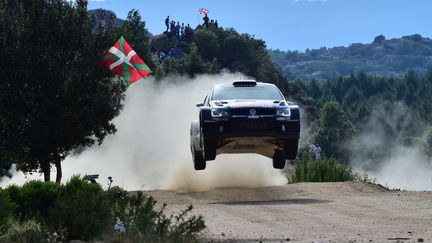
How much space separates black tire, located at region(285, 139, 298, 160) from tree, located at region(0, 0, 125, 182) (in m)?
17.0

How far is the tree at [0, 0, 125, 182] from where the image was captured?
108 feet

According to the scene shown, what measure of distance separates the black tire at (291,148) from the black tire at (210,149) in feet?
4.85

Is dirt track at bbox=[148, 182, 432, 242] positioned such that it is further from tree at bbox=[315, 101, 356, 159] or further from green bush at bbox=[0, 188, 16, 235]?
tree at bbox=[315, 101, 356, 159]

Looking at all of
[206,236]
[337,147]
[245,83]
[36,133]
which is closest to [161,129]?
[36,133]

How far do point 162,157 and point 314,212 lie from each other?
125 ft

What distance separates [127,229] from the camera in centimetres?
1298

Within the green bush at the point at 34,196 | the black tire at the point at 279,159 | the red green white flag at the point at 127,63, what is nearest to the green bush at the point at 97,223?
the green bush at the point at 34,196

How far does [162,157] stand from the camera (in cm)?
5769

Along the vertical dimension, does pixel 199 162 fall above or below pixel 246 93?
below

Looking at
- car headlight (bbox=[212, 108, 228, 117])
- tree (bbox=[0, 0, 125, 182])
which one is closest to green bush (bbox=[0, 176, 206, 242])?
car headlight (bbox=[212, 108, 228, 117])

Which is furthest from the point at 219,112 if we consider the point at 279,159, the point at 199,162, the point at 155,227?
the point at 155,227

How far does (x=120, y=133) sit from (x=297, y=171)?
3936 centimetres

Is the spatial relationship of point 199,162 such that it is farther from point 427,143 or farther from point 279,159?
point 427,143

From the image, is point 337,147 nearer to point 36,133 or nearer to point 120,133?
point 120,133
